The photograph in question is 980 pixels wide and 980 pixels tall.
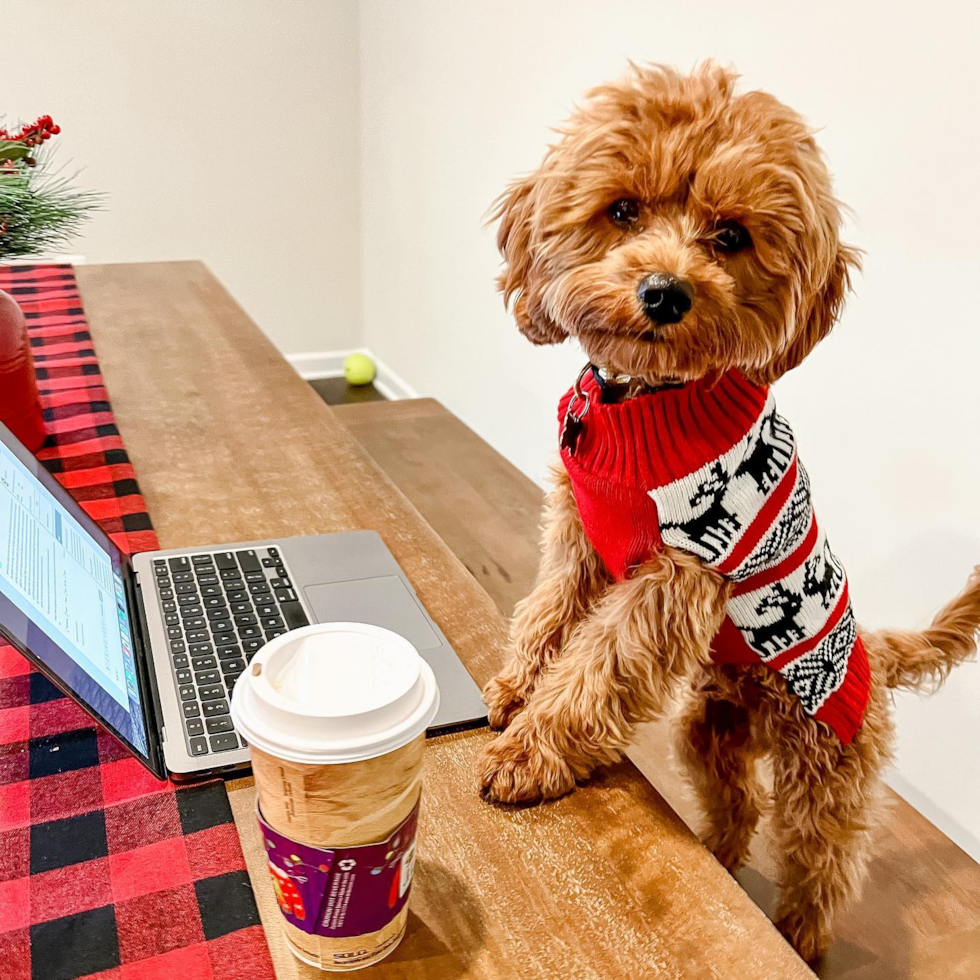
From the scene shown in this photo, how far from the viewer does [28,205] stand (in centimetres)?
106

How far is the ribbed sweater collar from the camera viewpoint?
2.71 ft

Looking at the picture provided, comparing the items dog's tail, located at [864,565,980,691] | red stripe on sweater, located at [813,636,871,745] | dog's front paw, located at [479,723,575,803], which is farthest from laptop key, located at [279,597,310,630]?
dog's tail, located at [864,565,980,691]

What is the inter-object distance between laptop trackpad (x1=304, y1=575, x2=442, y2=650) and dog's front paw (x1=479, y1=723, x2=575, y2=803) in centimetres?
15

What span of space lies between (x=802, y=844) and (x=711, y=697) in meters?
0.20

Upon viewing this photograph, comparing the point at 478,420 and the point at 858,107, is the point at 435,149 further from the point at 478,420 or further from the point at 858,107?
the point at 858,107

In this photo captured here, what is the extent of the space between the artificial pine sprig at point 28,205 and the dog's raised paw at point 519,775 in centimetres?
84

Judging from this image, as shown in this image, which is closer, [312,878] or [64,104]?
[312,878]

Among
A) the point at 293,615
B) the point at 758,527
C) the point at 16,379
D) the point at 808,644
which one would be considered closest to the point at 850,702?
the point at 808,644

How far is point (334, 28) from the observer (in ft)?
10.6

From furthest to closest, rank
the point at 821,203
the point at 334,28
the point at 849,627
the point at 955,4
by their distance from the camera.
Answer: the point at 334,28 → the point at 955,4 → the point at 849,627 → the point at 821,203

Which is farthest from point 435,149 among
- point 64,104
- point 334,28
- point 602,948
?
point 602,948

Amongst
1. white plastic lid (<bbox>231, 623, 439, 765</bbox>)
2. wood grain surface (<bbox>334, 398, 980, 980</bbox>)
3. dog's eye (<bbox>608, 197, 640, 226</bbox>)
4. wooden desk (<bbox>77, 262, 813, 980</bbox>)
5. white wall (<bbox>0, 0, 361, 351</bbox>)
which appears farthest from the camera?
white wall (<bbox>0, 0, 361, 351</bbox>)

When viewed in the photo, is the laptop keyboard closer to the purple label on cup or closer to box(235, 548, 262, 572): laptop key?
box(235, 548, 262, 572): laptop key

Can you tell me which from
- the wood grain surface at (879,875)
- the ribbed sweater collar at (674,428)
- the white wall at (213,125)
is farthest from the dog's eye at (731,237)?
the white wall at (213,125)
